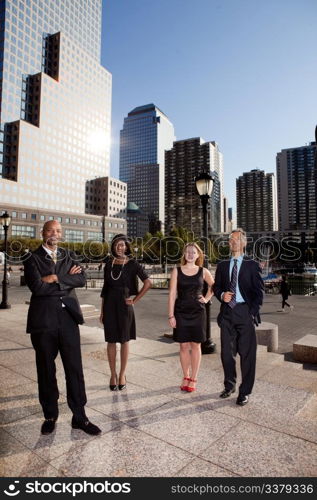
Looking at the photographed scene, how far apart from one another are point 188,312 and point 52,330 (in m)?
2.00

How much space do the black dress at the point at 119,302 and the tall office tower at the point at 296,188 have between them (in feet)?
626

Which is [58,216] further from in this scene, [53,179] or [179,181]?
[179,181]

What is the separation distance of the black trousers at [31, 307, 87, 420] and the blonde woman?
1536 millimetres

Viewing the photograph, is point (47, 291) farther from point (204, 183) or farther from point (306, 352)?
point (306, 352)

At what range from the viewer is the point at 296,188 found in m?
182

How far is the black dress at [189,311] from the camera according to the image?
442 centimetres

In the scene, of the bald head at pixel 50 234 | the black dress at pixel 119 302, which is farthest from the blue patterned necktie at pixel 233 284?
the bald head at pixel 50 234

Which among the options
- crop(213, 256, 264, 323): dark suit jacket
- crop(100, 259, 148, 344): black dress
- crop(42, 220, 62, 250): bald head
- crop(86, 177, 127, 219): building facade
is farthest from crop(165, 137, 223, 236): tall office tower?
crop(42, 220, 62, 250): bald head

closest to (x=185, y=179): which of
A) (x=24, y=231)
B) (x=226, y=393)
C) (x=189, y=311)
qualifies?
(x=24, y=231)

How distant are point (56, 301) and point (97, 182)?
4975 inches

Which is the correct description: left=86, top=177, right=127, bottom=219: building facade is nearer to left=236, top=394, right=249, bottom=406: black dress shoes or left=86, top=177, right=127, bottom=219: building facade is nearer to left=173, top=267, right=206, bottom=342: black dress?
left=173, top=267, right=206, bottom=342: black dress

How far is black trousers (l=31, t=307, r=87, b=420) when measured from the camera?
3.29m

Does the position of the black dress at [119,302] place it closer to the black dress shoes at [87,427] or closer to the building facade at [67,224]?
the black dress shoes at [87,427]
